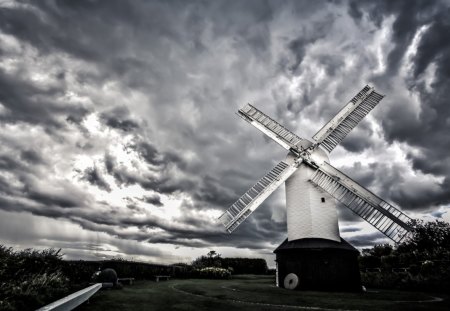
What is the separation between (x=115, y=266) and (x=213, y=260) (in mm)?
16409

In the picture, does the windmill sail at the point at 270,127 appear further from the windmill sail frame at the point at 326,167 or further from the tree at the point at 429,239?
the tree at the point at 429,239

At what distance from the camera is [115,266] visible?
78.1ft

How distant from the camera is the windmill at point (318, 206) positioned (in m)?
17.6

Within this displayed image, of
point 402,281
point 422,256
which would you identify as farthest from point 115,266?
point 422,256

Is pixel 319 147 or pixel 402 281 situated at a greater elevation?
pixel 319 147

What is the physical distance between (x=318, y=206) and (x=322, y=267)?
155 inches

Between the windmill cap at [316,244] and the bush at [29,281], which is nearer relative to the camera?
the bush at [29,281]

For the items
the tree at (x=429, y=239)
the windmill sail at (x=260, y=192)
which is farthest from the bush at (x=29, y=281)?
the tree at (x=429, y=239)

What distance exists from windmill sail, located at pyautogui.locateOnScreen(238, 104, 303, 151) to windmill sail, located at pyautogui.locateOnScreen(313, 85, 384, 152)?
179cm

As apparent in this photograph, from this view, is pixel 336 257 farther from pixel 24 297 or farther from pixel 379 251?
pixel 379 251

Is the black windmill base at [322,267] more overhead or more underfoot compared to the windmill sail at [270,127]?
more underfoot

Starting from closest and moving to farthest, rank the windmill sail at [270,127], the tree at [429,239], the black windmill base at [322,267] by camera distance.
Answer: the black windmill base at [322,267] → the windmill sail at [270,127] → the tree at [429,239]

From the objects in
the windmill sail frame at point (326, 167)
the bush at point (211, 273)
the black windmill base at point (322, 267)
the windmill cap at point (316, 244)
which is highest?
the windmill sail frame at point (326, 167)

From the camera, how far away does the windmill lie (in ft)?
57.7
